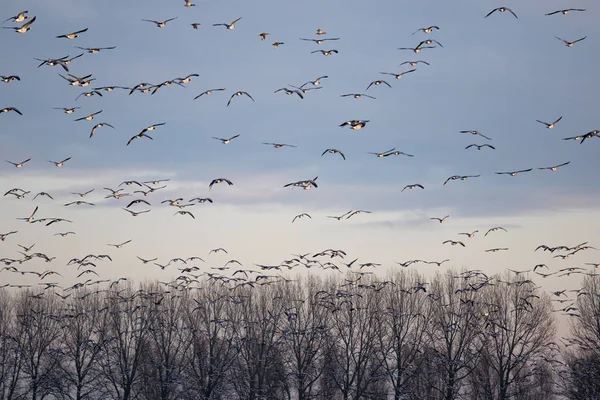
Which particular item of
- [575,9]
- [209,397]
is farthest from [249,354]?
[575,9]

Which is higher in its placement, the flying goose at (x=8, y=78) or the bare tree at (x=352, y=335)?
the flying goose at (x=8, y=78)

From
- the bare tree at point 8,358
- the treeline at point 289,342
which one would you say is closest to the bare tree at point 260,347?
the treeline at point 289,342

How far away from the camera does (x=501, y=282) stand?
2395 inches

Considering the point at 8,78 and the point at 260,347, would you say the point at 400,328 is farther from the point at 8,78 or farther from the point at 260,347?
the point at 8,78

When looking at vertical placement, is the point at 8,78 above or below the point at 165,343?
above

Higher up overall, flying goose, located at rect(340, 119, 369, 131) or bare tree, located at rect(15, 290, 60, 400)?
flying goose, located at rect(340, 119, 369, 131)

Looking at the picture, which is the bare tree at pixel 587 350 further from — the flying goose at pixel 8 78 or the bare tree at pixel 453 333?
the flying goose at pixel 8 78

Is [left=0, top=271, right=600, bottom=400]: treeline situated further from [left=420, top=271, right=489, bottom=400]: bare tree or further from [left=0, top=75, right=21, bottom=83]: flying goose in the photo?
[left=0, top=75, right=21, bottom=83]: flying goose

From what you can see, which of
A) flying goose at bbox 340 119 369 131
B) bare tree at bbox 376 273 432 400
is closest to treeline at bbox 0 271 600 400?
bare tree at bbox 376 273 432 400

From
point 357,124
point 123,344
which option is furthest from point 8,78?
point 123,344

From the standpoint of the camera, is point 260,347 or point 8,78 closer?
point 8,78

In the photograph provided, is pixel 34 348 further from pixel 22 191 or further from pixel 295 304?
pixel 22 191

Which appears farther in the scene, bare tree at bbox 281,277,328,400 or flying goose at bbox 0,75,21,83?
bare tree at bbox 281,277,328,400

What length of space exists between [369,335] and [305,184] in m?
25.2
